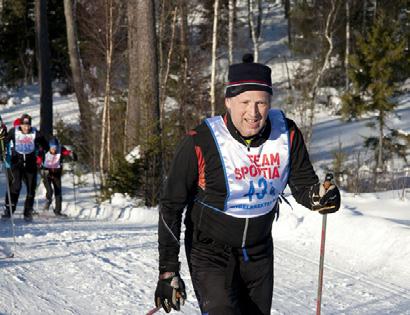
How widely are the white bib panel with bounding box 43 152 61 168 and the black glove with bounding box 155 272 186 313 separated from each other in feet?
31.4

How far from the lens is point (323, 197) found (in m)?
3.47

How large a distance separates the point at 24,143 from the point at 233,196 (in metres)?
8.05

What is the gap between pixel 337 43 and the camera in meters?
31.4

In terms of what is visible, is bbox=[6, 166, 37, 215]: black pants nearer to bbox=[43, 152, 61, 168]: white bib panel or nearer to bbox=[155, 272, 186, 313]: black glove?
bbox=[43, 152, 61, 168]: white bib panel

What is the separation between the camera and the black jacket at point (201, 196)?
3.29m

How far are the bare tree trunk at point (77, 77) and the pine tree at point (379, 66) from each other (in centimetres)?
857

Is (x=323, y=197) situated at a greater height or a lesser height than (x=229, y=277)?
greater

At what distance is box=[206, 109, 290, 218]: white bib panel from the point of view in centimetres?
335

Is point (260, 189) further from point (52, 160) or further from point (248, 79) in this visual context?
point (52, 160)

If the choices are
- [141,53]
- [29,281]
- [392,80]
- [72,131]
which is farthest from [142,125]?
[392,80]

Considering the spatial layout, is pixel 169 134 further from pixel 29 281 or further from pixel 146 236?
pixel 29 281

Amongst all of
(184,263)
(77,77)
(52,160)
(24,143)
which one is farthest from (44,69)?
(184,263)

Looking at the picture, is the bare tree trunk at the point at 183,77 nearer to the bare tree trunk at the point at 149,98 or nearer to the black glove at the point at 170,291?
the bare tree trunk at the point at 149,98

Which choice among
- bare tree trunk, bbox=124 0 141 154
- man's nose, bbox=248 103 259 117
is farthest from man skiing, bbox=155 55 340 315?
bare tree trunk, bbox=124 0 141 154
